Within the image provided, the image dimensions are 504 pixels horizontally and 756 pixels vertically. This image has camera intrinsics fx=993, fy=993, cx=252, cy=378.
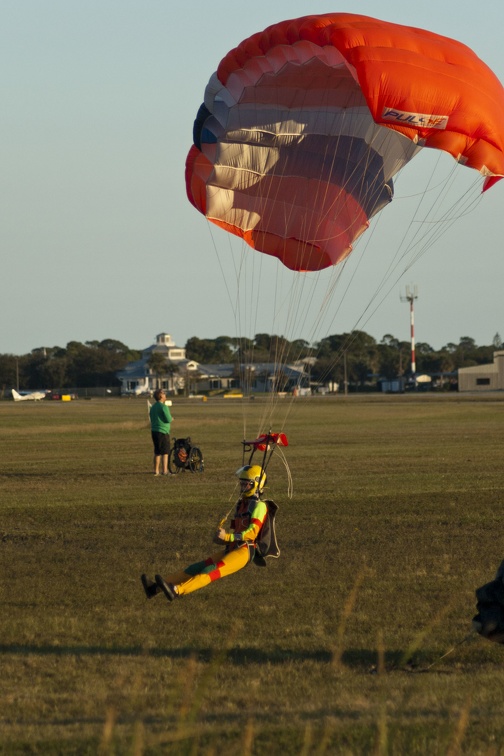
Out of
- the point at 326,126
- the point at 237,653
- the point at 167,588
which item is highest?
the point at 326,126

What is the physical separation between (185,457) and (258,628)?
43.7ft

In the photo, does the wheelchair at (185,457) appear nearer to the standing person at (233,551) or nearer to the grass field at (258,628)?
the grass field at (258,628)

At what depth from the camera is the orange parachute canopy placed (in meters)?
9.34

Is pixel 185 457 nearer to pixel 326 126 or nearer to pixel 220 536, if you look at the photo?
pixel 326 126

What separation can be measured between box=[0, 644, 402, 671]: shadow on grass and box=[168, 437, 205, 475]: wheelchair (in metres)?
13.6

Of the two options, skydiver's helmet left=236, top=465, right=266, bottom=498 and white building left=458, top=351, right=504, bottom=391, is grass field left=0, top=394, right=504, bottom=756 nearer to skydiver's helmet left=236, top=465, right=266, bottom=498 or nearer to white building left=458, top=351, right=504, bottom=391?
skydiver's helmet left=236, top=465, right=266, bottom=498

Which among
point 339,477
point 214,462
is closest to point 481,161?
point 339,477

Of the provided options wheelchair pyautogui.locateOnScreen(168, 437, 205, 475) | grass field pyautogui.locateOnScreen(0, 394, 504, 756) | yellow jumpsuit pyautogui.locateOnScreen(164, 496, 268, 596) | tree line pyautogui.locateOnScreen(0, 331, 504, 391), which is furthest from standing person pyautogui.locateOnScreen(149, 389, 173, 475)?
tree line pyautogui.locateOnScreen(0, 331, 504, 391)

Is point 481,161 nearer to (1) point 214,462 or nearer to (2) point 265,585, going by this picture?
(2) point 265,585

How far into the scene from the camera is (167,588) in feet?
24.3

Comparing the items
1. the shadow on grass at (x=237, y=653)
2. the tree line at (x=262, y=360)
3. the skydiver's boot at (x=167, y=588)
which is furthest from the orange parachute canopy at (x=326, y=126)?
the tree line at (x=262, y=360)

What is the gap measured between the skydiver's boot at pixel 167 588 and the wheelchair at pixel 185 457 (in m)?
13.0

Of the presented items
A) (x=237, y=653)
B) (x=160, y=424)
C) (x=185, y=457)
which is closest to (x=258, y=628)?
(x=237, y=653)

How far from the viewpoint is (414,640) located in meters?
6.94
